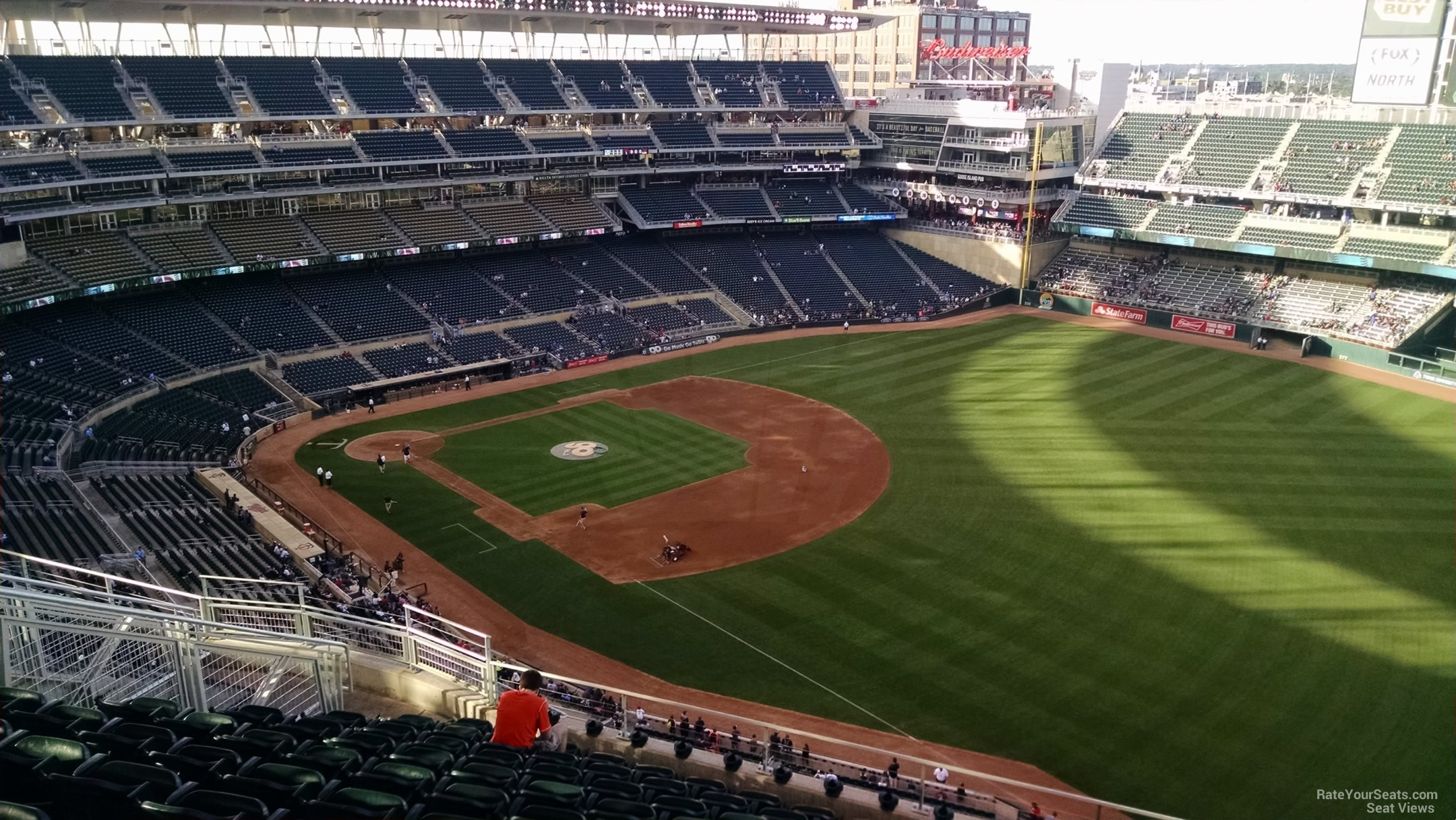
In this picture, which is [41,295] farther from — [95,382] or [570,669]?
[570,669]

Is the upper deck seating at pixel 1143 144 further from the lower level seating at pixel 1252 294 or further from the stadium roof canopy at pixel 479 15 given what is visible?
the stadium roof canopy at pixel 479 15

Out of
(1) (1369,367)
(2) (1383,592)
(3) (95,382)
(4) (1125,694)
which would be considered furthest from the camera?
(1) (1369,367)

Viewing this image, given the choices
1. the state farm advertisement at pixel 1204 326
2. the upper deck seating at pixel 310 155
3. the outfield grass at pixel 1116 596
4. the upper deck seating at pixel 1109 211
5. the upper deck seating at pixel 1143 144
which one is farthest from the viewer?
the upper deck seating at pixel 1143 144

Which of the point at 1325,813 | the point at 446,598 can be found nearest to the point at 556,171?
the point at 446,598

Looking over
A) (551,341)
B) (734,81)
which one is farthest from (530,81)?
(551,341)

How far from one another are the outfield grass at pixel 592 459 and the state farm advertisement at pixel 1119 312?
115 ft

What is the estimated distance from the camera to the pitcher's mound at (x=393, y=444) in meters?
42.6

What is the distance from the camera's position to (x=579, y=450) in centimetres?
4306

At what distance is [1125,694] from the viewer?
24562 millimetres

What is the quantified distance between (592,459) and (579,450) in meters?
1.32

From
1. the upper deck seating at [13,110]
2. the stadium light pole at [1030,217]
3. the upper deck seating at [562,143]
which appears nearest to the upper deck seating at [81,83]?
the upper deck seating at [13,110]

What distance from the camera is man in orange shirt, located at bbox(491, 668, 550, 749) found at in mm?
12336

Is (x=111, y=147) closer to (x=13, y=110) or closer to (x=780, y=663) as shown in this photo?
(x=13, y=110)

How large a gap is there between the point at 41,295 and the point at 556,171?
107 ft
